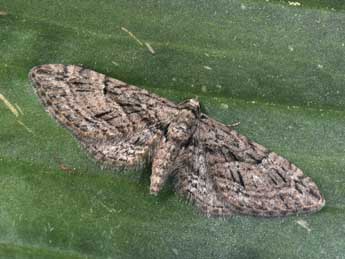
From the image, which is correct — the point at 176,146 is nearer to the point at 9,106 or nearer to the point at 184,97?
the point at 184,97

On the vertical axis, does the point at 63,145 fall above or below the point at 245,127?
below

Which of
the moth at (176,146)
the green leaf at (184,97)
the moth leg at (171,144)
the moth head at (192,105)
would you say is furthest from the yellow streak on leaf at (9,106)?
the moth head at (192,105)

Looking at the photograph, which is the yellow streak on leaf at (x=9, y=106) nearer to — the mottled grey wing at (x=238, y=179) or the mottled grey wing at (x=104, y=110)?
the mottled grey wing at (x=104, y=110)

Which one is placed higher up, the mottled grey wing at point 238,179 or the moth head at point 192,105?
the moth head at point 192,105

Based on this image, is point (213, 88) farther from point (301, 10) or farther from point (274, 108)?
point (301, 10)

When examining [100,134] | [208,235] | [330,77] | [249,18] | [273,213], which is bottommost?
[208,235]

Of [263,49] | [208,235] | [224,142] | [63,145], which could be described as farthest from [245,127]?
[63,145]

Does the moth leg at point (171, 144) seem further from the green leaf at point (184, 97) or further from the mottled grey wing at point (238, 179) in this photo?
the green leaf at point (184, 97)
